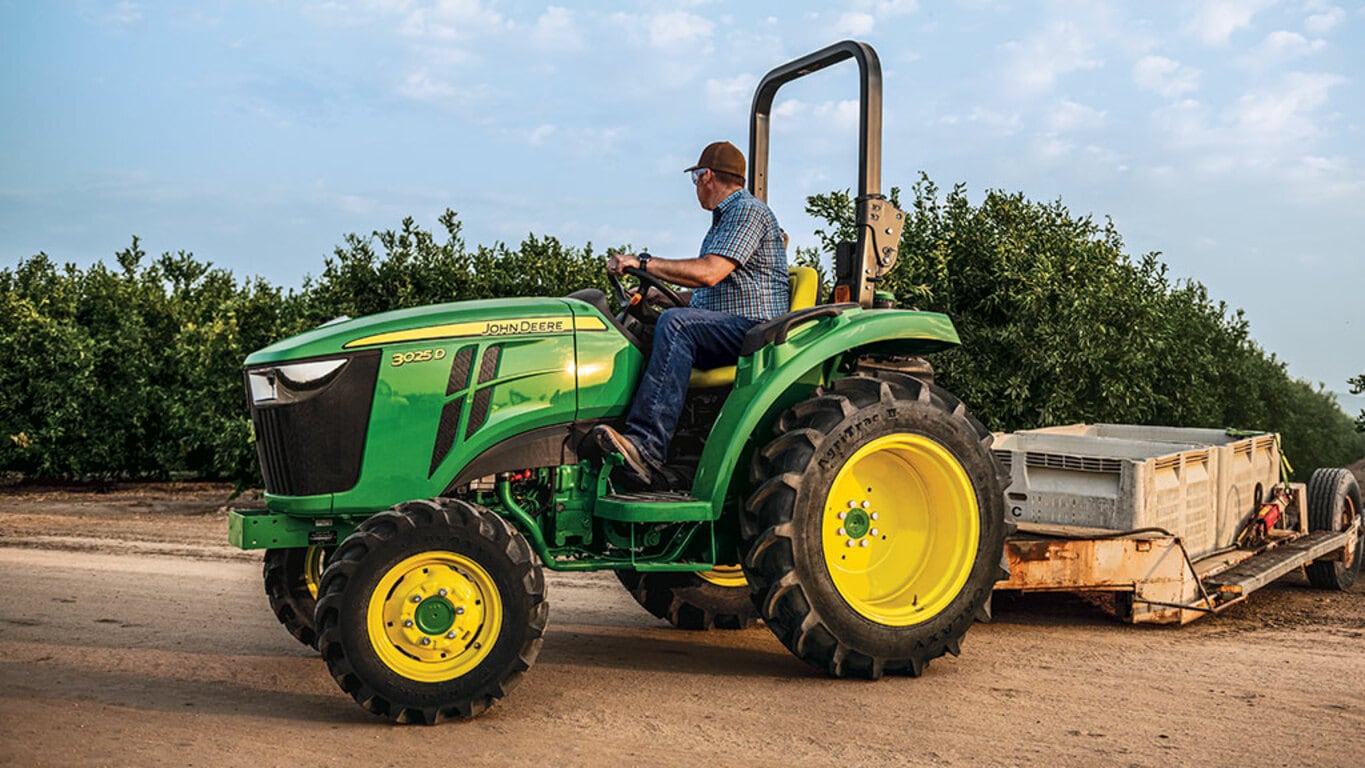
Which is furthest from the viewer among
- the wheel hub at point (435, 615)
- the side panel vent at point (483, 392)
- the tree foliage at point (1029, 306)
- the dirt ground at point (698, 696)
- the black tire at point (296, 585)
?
the tree foliage at point (1029, 306)

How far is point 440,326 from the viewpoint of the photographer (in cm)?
563

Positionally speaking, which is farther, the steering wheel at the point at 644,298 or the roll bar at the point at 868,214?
the roll bar at the point at 868,214

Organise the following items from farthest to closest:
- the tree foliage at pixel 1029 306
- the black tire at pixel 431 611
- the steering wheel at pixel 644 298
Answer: the tree foliage at pixel 1029 306
the steering wheel at pixel 644 298
the black tire at pixel 431 611

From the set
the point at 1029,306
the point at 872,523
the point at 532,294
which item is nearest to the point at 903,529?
the point at 872,523

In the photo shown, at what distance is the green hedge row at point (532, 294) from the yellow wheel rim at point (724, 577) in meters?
5.44

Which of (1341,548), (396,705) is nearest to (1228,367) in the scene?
(1341,548)

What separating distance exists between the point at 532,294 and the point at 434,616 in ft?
34.1

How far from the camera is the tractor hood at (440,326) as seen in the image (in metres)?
5.52

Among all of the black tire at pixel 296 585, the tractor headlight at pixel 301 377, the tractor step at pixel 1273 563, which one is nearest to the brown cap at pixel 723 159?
the tractor headlight at pixel 301 377

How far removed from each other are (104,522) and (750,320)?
967 centimetres

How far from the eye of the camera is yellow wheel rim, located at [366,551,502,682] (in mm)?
5113

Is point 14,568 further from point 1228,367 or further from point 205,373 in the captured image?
point 1228,367

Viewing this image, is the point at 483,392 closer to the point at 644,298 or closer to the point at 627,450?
the point at 627,450

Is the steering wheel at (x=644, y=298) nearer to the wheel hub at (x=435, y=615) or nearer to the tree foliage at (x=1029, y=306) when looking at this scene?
the wheel hub at (x=435, y=615)
